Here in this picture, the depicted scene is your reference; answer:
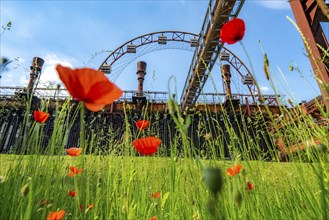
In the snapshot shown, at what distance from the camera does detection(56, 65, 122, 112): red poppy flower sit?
0.39 meters

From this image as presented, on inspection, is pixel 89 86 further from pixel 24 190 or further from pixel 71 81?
pixel 24 190

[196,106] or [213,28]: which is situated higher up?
[213,28]

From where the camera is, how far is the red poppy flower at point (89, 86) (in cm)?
39

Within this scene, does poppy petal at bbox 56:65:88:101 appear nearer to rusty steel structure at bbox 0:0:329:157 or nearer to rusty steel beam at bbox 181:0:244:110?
rusty steel structure at bbox 0:0:329:157

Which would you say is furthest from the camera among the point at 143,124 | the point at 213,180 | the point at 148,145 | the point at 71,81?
the point at 143,124

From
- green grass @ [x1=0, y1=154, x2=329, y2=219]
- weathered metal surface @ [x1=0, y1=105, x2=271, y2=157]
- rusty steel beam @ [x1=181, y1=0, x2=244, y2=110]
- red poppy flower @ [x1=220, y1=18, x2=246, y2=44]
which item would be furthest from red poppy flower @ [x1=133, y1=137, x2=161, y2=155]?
rusty steel beam @ [x1=181, y1=0, x2=244, y2=110]

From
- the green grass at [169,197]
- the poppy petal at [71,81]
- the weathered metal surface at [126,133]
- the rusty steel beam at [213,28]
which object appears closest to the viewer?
the poppy petal at [71,81]

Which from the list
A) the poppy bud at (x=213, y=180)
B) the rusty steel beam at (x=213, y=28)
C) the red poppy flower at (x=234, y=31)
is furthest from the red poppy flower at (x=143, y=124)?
the rusty steel beam at (x=213, y=28)

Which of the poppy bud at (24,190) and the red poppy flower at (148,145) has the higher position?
the red poppy flower at (148,145)

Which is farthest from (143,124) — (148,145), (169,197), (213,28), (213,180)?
(213,28)

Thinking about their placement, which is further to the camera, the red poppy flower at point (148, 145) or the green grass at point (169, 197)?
the green grass at point (169, 197)

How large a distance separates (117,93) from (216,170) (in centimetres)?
25

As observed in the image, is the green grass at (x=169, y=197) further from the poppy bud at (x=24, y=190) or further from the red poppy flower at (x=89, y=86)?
the red poppy flower at (x=89, y=86)

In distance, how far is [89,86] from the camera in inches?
16.0
